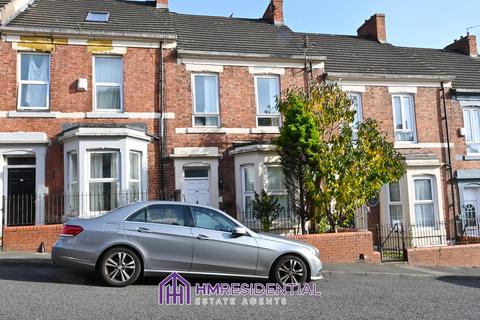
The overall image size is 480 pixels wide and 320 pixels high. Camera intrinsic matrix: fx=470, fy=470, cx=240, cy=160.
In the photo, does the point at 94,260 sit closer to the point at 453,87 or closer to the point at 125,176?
the point at 125,176

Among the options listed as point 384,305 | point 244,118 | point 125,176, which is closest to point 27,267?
point 125,176

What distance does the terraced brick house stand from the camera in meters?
13.4

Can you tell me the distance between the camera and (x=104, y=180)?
13086 millimetres

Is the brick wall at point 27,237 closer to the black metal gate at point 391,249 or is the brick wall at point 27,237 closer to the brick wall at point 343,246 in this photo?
the brick wall at point 343,246

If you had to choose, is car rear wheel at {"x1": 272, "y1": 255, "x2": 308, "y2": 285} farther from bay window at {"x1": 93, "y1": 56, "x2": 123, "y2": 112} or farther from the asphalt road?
bay window at {"x1": 93, "y1": 56, "x2": 123, "y2": 112}

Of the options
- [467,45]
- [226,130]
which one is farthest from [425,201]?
[467,45]

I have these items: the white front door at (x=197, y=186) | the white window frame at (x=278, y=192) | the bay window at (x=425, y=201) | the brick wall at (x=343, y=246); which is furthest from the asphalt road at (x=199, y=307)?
the bay window at (x=425, y=201)

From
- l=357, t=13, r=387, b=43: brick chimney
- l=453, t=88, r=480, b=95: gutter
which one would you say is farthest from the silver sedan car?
l=357, t=13, r=387, b=43: brick chimney

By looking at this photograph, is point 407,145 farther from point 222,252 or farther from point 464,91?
point 222,252

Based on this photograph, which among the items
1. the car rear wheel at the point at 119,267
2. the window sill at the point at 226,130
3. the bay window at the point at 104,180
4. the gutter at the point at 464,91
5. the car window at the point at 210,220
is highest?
the gutter at the point at 464,91

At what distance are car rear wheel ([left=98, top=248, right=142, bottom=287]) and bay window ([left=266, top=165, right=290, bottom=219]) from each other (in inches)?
286

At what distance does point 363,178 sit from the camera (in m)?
12.2

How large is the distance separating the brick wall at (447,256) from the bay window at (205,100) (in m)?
7.11

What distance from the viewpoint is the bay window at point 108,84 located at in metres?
14.3
